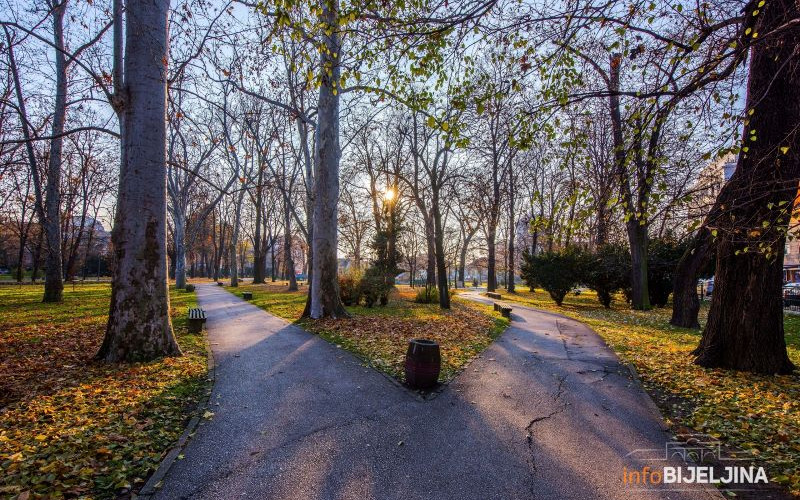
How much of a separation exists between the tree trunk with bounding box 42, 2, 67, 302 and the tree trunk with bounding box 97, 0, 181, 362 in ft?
36.9

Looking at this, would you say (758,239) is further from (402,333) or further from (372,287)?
(372,287)

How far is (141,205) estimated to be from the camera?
20.8ft

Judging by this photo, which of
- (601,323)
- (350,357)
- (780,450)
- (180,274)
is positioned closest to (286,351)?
(350,357)

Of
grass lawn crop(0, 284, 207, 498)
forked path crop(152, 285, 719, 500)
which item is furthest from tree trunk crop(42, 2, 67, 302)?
forked path crop(152, 285, 719, 500)

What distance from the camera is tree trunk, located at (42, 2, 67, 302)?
14078mm

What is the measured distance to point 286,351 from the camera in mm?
7590


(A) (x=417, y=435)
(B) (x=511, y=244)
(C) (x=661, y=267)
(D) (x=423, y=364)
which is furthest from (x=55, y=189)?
(B) (x=511, y=244)

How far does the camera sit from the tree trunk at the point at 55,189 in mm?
14078

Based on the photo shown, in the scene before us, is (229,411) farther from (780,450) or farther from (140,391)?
(780,450)

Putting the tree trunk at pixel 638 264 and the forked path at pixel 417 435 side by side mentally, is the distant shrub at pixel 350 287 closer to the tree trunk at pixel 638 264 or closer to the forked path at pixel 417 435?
the forked path at pixel 417 435

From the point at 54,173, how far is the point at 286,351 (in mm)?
13919

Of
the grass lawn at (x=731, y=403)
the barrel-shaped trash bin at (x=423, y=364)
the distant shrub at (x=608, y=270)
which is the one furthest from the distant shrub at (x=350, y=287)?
the distant shrub at (x=608, y=270)

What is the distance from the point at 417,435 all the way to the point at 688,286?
36.7ft

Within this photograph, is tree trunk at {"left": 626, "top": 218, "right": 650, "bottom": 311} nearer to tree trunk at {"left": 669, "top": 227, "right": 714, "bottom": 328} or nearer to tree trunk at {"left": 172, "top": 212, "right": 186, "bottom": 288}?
tree trunk at {"left": 669, "top": 227, "right": 714, "bottom": 328}
